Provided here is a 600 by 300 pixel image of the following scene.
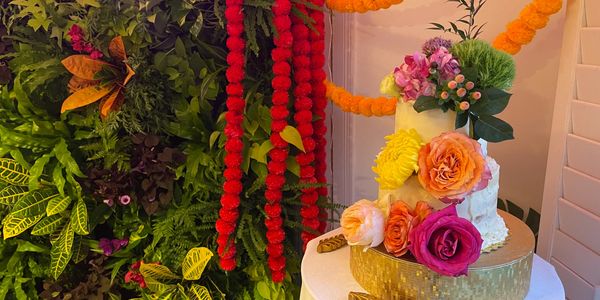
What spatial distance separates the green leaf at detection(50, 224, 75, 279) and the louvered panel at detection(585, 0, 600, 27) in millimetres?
1414

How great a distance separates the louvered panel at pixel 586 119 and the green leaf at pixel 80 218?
1.28 m

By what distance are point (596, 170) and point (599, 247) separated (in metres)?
0.17

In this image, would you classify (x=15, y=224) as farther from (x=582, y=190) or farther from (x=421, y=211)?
(x=582, y=190)

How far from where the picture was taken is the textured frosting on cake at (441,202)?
0.83 m

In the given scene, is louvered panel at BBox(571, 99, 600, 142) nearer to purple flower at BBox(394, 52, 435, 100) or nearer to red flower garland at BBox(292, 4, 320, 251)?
purple flower at BBox(394, 52, 435, 100)

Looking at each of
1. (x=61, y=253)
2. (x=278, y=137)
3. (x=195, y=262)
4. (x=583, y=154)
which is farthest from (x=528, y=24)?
(x=61, y=253)

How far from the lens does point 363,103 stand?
4.10 ft

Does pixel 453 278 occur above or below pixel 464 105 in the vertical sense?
below

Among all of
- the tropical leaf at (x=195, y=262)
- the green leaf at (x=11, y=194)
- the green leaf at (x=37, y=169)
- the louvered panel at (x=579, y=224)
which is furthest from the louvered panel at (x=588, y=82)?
the green leaf at (x=11, y=194)

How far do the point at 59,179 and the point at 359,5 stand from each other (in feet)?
3.10

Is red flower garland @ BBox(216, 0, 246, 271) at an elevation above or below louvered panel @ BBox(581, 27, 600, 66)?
below

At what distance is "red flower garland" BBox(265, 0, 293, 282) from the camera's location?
1189 mm

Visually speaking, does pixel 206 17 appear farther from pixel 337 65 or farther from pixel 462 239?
pixel 462 239

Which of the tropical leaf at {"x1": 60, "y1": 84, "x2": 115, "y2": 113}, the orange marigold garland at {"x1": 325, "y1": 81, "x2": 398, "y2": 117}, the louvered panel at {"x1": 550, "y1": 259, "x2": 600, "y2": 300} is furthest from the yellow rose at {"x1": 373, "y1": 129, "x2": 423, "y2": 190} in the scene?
the tropical leaf at {"x1": 60, "y1": 84, "x2": 115, "y2": 113}
